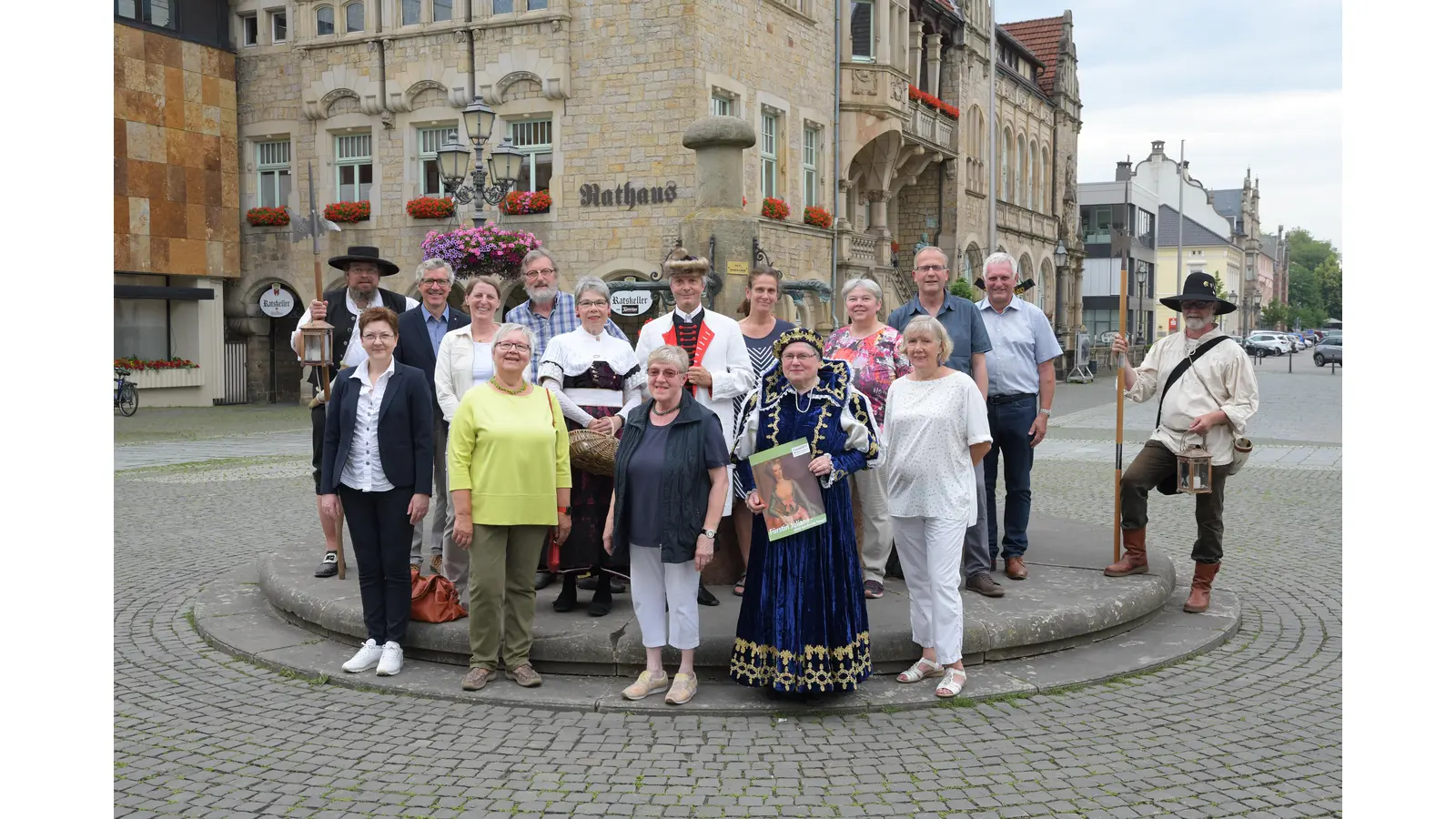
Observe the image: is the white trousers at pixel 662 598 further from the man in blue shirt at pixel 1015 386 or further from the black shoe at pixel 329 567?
the black shoe at pixel 329 567

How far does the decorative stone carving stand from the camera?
2791 cm

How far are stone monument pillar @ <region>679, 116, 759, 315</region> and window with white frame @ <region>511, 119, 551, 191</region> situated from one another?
16178 mm

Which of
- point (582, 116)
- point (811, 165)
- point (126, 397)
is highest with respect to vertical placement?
point (582, 116)

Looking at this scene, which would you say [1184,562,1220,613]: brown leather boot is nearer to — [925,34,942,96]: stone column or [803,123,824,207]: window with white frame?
[803,123,824,207]: window with white frame

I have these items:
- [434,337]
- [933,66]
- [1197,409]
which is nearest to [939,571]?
[1197,409]

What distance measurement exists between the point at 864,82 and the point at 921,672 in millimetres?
24184

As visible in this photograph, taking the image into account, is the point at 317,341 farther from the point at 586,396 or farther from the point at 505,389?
the point at 505,389

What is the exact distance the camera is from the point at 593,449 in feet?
19.7

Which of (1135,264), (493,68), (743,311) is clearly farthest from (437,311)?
(1135,264)

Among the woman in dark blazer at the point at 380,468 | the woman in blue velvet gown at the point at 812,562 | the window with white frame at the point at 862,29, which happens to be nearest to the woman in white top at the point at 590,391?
the woman in dark blazer at the point at 380,468

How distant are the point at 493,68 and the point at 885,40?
10039mm

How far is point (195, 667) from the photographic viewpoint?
613cm

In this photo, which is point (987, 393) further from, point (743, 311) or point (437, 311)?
point (437, 311)

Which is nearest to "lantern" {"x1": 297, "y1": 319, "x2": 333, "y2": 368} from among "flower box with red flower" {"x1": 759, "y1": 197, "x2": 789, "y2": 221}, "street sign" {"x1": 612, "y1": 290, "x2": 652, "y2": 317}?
"street sign" {"x1": 612, "y1": 290, "x2": 652, "y2": 317}
